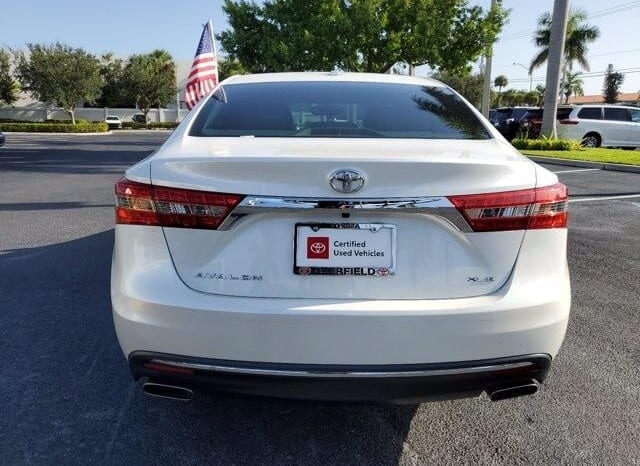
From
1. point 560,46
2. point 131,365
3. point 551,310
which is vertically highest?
point 560,46

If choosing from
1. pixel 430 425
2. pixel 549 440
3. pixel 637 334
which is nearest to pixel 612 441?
pixel 549 440

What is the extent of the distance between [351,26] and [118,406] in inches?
718

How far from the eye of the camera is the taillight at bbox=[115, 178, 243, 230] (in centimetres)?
193

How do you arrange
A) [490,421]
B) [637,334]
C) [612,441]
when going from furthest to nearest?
[637,334] → [490,421] → [612,441]

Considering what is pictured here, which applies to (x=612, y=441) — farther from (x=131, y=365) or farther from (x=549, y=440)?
(x=131, y=365)

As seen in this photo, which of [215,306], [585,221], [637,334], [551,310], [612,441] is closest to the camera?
[215,306]

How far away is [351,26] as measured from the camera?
18.9 meters

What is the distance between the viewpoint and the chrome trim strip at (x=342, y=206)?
1898 mm

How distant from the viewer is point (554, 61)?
18156 mm

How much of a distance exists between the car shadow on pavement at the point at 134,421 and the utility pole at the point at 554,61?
18300mm

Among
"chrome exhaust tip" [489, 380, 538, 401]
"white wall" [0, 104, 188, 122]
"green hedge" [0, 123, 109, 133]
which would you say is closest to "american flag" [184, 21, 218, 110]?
"chrome exhaust tip" [489, 380, 538, 401]

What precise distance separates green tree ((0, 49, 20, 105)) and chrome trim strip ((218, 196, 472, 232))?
174 ft

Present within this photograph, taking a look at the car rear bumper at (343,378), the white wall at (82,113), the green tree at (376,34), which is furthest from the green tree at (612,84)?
the car rear bumper at (343,378)

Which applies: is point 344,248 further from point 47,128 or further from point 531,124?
point 47,128
